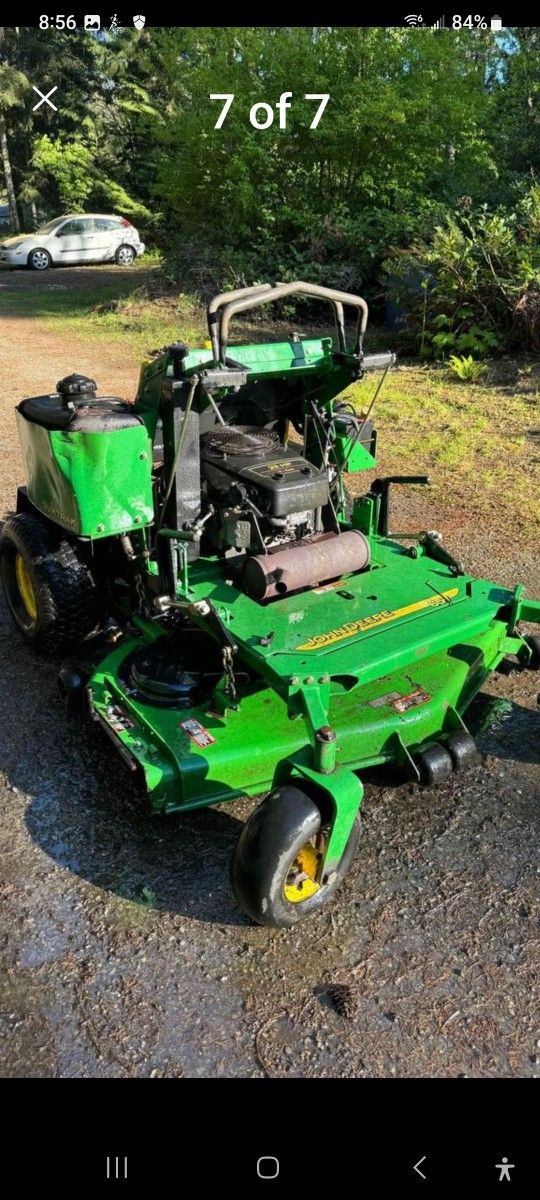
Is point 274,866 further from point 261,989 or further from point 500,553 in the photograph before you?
point 500,553

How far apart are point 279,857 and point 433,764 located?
97 cm

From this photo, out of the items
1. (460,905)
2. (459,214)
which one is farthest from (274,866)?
(459,214)

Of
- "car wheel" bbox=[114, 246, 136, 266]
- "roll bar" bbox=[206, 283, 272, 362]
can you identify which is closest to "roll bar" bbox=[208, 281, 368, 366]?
"roll bar" bbox=[206, 283, 272, 362]

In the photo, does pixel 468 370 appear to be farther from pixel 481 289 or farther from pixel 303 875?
pixel 303 875

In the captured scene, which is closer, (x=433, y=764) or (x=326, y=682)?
(x=326, y=682)

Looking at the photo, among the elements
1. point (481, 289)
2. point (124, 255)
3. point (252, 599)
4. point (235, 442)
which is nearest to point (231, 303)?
point (235, 442)

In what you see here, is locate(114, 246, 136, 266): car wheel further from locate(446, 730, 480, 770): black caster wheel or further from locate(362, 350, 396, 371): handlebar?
locate(446, 730, 480, 770): black caster wheel

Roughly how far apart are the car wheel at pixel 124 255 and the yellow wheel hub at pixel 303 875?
21.1 m

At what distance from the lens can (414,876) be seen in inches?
127

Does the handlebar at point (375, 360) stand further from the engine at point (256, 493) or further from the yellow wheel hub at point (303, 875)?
the yellow wheel hub at point (303, 875)

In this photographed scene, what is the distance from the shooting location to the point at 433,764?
11.3 ft

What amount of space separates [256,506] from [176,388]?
620 mm

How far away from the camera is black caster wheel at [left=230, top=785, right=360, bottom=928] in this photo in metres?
2.74

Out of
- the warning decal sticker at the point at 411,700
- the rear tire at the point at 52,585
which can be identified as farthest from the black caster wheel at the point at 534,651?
the rear tire at the point at 52,585
